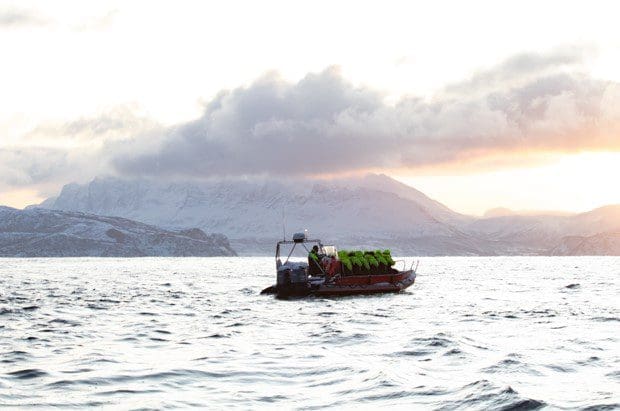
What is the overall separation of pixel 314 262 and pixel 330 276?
8.41 feet

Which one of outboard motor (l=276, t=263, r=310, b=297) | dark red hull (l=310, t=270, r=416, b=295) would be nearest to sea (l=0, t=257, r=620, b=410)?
outboard motor (l=276, t=263, r=310, b=297)

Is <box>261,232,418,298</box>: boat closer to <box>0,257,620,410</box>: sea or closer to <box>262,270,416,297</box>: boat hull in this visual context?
<box>262,270,416,297</box>: boat hull

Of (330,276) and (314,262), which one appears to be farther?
(314,262)

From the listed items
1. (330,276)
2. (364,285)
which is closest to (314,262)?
(330,276)

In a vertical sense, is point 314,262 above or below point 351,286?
above

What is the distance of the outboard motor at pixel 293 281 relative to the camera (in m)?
69.6

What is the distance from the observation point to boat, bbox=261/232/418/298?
7019cm

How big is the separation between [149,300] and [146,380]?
161 feet

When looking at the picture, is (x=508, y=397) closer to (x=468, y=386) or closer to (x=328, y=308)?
(x=468, y=386)

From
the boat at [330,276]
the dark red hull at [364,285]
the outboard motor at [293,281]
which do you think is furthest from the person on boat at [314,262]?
the outboard motor at [293,281]

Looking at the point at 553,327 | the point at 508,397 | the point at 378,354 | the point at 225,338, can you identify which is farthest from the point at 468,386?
the point at 553,327

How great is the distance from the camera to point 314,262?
245ft

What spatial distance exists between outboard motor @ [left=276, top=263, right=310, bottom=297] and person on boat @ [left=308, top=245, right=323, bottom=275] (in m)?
3.18

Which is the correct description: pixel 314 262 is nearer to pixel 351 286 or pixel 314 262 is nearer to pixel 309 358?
pixel 351 286
